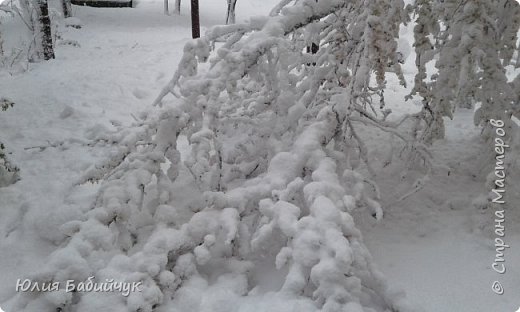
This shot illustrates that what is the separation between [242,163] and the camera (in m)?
3.92

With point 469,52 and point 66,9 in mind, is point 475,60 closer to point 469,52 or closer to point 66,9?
point 469,52

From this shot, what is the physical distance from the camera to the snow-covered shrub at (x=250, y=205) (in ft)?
7.61

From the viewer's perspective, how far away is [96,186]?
15.6ft

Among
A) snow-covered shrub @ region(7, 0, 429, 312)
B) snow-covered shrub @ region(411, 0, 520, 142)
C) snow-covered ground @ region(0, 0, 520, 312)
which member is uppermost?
snow-covered shrub @ region(411, 0, 520, 142)

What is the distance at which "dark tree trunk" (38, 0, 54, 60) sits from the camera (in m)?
10.6

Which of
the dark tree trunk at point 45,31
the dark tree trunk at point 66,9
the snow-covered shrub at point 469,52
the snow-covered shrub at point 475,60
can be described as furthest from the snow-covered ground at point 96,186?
the dark tree trunk at point 66,9

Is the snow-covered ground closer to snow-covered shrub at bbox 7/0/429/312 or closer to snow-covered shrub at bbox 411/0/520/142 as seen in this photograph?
snow-covered shrub at bbox 7/0/429/312

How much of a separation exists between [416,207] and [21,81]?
7.54 m

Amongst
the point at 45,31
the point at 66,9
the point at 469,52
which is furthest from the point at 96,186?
the point at 66,9

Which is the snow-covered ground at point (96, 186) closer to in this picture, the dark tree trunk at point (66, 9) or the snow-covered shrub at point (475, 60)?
the snow-covered shrub at point (475, 60)

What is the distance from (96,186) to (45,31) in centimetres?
789

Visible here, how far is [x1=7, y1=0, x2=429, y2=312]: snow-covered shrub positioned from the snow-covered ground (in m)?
0.33

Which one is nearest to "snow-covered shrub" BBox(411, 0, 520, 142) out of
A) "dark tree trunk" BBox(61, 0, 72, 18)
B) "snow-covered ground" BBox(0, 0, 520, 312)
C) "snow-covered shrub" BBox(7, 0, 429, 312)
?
"snow-covered shrub" BBox(7, 0, 429, 312)

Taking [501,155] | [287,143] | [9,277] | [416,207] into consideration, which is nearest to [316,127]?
[287,143]
